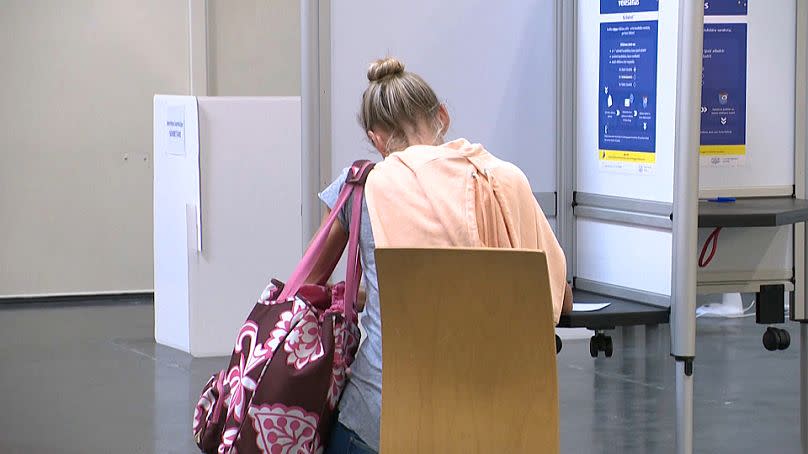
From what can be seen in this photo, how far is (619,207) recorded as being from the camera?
9.91ft

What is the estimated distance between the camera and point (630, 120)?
2.92 metres

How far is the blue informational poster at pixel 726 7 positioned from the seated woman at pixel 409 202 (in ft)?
4.63

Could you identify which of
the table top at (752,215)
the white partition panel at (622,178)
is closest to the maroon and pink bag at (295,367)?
the white partition panel at (622,178)

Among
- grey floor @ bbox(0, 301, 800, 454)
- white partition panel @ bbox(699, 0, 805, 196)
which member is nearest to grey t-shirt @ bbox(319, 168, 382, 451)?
white partition panel @ bbox(699, 0, 805, 196)

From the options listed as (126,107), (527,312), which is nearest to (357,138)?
(527,312)

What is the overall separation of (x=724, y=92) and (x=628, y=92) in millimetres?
638

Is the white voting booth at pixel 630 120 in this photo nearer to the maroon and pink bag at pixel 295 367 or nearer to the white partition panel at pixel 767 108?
the white partition panel at pixel 767 108

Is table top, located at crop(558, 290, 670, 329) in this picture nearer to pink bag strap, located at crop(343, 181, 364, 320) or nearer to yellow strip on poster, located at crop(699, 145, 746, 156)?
pink bag strap, located at crop(343, 181, 364, 320)

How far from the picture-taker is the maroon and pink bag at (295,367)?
7.19ft

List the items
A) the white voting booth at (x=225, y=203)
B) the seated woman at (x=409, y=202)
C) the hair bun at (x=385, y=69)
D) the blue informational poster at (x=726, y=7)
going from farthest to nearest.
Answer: the white voting booth at (x=225, y=203) → the blue informational poster at (x=726, y=7) → the hair bun at (x=385, y=69) → the seated woman at (x=409, y=202)

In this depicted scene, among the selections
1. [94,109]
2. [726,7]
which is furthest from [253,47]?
[726,7]

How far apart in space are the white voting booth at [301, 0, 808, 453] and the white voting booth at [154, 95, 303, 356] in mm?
2731

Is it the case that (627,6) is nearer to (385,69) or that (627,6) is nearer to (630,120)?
(630,120)

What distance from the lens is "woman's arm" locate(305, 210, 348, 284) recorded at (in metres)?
2.26
